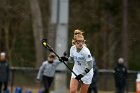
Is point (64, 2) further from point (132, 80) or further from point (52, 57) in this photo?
point (132, 80)

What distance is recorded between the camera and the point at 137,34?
5066 centimetres

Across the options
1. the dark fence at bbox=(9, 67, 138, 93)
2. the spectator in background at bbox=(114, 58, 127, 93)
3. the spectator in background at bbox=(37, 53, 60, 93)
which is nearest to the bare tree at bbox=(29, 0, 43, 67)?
the dark fence at bbox=(9, 67, 138, 93)

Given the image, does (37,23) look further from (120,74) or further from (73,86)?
(73,86)

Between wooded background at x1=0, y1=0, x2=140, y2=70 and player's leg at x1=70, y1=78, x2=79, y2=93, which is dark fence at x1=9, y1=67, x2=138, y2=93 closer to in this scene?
wooded background at x1=0, y1=0, x2=140, y2=70

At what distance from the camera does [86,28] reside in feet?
171

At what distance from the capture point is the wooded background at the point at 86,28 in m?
46.9

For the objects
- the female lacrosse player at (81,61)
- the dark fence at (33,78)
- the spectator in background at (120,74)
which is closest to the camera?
the female lacrosse player at (81,61)

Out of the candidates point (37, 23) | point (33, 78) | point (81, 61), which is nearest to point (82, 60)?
point (81, 61)

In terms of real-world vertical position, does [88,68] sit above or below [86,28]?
above

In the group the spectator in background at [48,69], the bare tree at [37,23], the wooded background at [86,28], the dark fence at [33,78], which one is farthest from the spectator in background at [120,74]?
the bare tree at [37,23]

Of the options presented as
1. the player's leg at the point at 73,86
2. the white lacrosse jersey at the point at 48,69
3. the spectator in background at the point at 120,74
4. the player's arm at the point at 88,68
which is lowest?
the spectator in background at the point at 120,74

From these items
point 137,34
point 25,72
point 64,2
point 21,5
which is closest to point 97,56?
point 137,34

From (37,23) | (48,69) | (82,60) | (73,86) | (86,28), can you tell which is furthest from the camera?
(86,28)

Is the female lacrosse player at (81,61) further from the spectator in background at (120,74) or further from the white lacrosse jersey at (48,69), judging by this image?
the spectator in background at (120,74)
